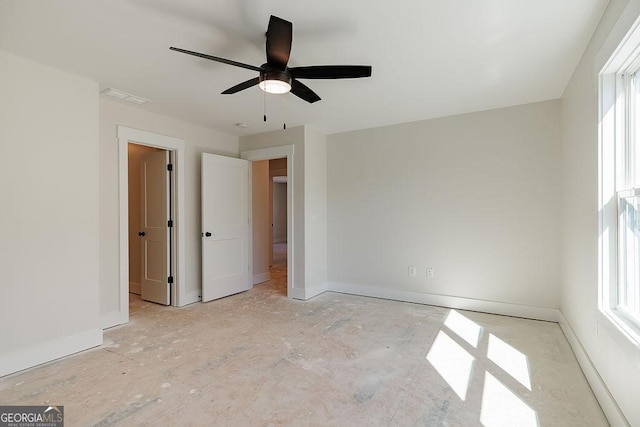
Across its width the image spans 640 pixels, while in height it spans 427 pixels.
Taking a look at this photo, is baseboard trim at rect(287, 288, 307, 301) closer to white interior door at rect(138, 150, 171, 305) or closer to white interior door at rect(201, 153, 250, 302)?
white interior door at rect(201, 153, 250, 302)

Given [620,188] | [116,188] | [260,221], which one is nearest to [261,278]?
[260,221]

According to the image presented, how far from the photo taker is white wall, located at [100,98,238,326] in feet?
10.6

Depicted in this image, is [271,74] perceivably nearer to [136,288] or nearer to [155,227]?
[155,227]

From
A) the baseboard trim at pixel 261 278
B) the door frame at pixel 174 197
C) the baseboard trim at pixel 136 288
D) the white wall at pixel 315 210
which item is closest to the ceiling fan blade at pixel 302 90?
the white wall at pixel 315 210

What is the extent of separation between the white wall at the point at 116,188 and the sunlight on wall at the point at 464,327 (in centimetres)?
331

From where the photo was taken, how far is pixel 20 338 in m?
2.36

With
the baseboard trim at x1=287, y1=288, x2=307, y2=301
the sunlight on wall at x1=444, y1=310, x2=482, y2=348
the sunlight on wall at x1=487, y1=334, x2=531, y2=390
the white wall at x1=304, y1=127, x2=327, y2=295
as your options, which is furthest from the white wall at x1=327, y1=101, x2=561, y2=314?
the sunlight on wall at x1=487, y1=334, x2=531, y2=390

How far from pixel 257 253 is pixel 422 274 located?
9.08 ft

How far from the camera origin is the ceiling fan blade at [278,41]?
5.38ft

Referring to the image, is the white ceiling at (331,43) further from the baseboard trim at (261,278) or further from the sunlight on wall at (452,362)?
the baseboard trim at (261,278)

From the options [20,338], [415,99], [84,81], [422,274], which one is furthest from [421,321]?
[84,81]

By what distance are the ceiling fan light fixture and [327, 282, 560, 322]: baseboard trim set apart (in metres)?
3.22

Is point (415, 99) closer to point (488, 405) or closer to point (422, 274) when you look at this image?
point (422, 274)

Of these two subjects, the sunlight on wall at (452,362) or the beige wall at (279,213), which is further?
the beige wall at (279,213)
